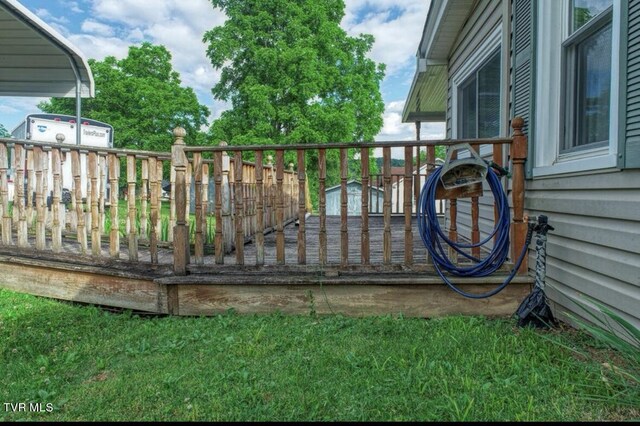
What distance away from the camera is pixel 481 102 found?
4.60 meters

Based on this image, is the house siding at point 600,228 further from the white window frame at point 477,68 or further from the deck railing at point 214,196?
the white window frame at point 477,68

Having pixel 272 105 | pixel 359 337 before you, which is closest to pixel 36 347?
pixel 359 337

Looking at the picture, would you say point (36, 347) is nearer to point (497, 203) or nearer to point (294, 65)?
point (497, 203)

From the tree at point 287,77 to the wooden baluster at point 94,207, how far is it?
14.7m

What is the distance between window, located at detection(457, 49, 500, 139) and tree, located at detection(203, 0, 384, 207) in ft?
42.4

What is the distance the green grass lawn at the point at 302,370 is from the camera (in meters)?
1.75

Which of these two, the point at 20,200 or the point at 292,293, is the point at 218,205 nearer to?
the point at 292,293

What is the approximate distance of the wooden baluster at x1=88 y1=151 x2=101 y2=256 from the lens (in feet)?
10.8

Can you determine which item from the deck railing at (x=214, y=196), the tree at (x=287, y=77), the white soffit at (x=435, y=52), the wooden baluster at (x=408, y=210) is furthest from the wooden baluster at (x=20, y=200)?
the tree at (x=287, y=77)

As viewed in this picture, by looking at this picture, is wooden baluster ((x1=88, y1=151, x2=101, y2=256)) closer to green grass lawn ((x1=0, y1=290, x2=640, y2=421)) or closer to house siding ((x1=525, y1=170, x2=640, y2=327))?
green grass lawn ((x1=0, y1=290, x2=640, y2=421))

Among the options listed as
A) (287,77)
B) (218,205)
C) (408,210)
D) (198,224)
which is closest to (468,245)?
(408,210)

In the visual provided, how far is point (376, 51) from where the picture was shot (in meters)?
22.9

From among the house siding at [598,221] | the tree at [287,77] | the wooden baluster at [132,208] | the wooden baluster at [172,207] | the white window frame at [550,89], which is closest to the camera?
the house siding at [598,221]

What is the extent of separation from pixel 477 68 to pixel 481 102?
0.37m
